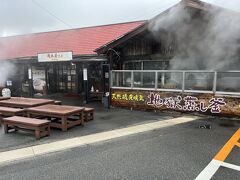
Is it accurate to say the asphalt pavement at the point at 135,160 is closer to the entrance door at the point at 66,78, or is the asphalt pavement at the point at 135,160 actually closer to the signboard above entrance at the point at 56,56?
the signboard above entrance at the point at 56,56

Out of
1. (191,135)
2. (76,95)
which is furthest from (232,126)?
(76,95)

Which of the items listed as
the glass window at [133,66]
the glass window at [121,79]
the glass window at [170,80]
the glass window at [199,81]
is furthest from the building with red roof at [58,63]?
the glass window at [199,81]

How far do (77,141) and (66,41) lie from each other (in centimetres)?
1053

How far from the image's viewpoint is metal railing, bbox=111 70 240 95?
7316mm

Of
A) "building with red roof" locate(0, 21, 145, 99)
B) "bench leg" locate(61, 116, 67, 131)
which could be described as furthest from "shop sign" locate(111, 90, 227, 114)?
"bench leg" locate(61, 116, 67, 131)

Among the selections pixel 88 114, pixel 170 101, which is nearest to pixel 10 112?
pixel 88 114

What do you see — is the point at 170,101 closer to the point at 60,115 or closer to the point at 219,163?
the point at 60,115

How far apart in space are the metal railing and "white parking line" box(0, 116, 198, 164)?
1471mm

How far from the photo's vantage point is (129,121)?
24.0ft

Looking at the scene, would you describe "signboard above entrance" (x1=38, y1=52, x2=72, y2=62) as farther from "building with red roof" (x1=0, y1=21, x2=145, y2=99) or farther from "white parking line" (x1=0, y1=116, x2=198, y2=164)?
"white parking line" (x1=0, y1=116, x2=198, y2=164)

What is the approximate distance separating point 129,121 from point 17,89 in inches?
427

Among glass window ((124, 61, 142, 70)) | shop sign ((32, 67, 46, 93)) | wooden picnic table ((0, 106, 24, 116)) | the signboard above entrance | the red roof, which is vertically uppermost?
the red roof

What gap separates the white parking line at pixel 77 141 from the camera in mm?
4594

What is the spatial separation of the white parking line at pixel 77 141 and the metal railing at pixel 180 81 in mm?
1471
